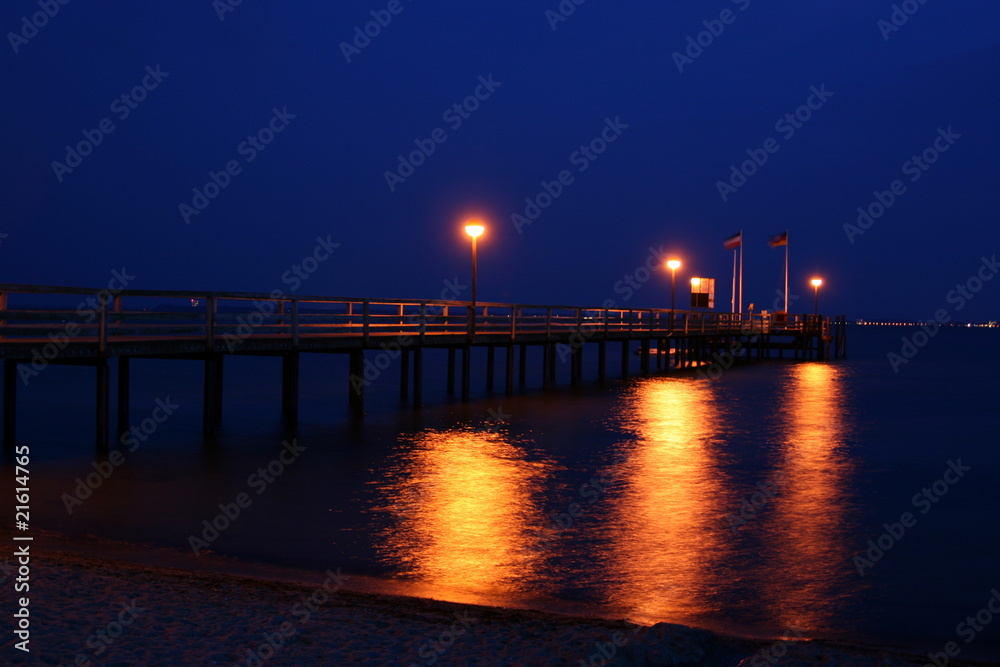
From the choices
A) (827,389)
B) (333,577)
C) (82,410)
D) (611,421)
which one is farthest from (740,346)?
(333,577)

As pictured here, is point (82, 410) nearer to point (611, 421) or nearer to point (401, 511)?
point (611, 421)

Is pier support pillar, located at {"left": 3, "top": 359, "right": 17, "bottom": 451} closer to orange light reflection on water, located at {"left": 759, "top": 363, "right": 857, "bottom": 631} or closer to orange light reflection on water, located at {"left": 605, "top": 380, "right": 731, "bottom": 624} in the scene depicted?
orange light reflection on water, located at {"left": 605, "top": 380, "right": 731, "bottom": 624}

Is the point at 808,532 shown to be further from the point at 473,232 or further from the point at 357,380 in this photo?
the point at 473,232

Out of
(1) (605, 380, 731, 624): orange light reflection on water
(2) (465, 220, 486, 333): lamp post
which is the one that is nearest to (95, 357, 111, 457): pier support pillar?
(1) (605, 380, 731, 624): orange light reflection on water

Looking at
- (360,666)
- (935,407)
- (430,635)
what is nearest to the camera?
(360,666)

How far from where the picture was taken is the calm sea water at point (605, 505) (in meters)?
8.18

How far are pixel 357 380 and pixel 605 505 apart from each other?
1059 cm

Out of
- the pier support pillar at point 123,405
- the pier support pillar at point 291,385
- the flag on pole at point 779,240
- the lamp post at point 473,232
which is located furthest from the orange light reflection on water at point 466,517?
the flag on pole at point 779,240

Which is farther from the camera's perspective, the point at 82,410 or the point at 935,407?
the point at 935,407

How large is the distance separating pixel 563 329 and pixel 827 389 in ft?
33.8

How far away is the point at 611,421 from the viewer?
21.7 meters

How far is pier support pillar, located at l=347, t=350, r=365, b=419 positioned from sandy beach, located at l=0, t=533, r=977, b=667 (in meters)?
13.5

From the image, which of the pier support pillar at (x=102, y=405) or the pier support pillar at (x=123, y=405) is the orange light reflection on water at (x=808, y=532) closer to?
the pier support pillar at (x=102, y=405)

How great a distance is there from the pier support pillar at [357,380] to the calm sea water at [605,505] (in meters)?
0.56
